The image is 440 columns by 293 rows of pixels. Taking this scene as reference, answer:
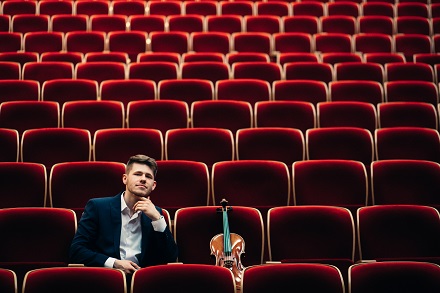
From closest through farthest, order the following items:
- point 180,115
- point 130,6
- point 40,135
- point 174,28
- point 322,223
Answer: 1. point 322,223
2. point 40,135
3. point 180,115
4. point 174,28
5. point 130,6

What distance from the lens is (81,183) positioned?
126cm

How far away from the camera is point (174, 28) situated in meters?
2.49

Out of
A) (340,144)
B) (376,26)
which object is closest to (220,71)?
(340,144)

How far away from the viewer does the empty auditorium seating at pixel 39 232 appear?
1.07 meters

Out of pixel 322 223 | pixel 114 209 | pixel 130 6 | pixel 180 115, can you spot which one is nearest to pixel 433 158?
pixel 322 223

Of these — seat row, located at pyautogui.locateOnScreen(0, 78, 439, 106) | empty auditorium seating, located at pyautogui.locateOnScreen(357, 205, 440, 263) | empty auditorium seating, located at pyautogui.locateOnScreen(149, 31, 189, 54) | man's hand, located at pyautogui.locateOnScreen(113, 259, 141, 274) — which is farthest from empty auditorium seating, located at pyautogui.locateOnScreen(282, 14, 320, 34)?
man's hand, located at pyautogui.locateOnScreen(113, 259, 141, 274)

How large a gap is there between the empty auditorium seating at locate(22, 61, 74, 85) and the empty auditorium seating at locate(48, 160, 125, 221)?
74 centimetres

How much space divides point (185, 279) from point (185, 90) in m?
1.03

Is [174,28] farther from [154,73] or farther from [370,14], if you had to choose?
[370,14]

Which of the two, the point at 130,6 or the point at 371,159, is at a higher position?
the point at 130,6

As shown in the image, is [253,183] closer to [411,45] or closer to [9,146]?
[9,146]

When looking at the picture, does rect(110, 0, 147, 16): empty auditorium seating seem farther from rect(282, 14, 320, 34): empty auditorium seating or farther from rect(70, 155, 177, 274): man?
rect(70, 155, 177, 274): man

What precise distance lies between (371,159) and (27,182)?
32.3 inches

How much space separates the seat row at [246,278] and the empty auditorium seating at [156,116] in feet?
2.68
